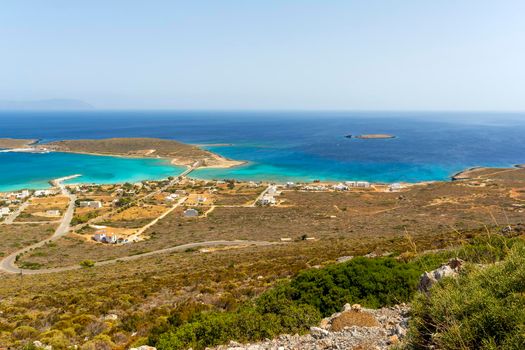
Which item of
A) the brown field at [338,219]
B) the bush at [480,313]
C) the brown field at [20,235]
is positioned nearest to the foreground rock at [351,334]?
the bush at [480,313]

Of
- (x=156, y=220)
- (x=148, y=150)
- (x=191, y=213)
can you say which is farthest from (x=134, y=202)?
(x=148, y=150)

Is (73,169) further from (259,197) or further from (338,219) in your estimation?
(338,219)

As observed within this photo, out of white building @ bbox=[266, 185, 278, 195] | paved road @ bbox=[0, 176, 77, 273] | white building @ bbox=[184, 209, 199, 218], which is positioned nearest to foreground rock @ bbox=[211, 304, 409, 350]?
paved road @ bbox=[0, 176, 77, 273]

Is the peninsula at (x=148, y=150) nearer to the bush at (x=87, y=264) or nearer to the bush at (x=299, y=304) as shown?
the bush at (x=87, y=264)

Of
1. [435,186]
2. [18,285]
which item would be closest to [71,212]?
[18,285]

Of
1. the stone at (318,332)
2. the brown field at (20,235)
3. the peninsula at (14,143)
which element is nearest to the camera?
the stone at (318,332)

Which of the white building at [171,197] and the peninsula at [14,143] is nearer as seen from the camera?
the white building at [171,197]

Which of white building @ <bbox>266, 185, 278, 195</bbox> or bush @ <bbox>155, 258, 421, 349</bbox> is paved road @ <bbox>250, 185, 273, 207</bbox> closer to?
white building @ <bbox>266, 185, 278, 195</bbox>
